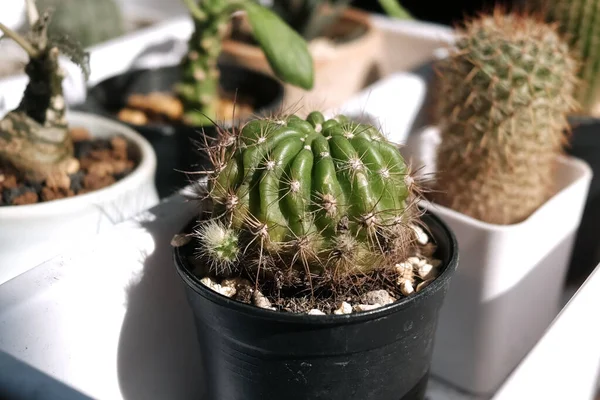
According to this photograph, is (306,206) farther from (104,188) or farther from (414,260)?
(104,188)

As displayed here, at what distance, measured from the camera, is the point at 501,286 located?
795mm

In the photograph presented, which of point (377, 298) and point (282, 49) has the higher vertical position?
point (282, 49)

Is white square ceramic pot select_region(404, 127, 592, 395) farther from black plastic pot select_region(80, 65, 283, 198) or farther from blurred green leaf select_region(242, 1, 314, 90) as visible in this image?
black plastic pot select_region(80, 65, 283, 198)

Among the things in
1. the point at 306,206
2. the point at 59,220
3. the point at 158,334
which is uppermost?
the point at 306,206

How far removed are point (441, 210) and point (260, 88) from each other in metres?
0.42

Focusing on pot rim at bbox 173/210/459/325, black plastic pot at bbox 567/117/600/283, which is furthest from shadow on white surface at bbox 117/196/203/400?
black plastic pot at bbox 567/117/600/283

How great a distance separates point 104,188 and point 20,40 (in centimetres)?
18

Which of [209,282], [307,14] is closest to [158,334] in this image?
[209,282]

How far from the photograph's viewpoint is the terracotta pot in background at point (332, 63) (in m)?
1.17

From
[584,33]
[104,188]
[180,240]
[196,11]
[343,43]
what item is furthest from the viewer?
[343,43]

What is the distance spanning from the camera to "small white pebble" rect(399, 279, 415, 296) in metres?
0.62

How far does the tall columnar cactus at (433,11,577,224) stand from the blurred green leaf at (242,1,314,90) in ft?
0.62

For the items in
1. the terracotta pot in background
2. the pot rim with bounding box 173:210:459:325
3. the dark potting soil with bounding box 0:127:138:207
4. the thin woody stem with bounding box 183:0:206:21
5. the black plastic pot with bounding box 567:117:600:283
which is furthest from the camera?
the terracotta pot in background

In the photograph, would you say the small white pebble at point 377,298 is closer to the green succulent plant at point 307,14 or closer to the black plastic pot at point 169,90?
the black plastic pot at point 169,90
